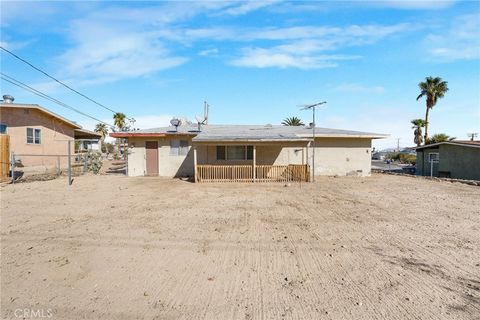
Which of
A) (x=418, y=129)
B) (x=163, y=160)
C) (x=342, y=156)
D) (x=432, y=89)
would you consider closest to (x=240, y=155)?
(x=163, y=160)

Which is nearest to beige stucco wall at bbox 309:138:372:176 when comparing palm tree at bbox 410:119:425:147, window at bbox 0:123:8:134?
window at bbox 0:123:8:134

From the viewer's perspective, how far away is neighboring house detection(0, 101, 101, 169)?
1839 cm

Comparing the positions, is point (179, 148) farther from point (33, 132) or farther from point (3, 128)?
point (3, 128)

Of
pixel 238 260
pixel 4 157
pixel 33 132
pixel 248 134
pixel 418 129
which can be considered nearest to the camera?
pixel 238 260

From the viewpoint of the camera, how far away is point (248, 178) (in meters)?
16.2

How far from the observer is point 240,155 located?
17.7 meters

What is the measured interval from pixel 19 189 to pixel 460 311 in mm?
14645

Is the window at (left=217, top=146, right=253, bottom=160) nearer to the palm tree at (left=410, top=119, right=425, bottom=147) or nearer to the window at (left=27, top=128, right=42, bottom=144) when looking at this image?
the window at (left=27, top=128, right=42, bottom=144)

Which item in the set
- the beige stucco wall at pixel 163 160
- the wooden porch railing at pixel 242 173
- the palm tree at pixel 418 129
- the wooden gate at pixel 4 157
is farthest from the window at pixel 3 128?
the palm tree at pixel 418 129

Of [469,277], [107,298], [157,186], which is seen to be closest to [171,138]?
[157,186]

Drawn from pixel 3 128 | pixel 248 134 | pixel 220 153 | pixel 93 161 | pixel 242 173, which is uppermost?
pixel 3 128

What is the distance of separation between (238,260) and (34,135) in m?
20.9

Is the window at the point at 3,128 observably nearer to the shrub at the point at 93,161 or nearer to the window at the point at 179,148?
the shrub at the point at 93,161

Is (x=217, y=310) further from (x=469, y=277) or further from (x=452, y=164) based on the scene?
(x=452, y=164)
